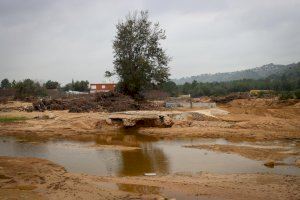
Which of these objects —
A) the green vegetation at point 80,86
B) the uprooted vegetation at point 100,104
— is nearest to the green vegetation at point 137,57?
the uprooted vegetation at point 100,104

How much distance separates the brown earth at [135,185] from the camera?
8.32m

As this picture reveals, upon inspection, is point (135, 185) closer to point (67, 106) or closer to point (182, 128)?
point (182, 128)

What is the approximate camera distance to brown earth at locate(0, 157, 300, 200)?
27.3 feet

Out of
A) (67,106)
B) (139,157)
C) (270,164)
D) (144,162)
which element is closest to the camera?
(270,164)

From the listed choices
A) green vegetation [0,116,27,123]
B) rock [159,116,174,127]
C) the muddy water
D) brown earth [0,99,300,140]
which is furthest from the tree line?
the muddy water

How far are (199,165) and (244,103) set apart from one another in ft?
90.2

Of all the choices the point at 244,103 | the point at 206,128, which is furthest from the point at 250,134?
the point at 244,103

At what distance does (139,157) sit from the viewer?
13.3 m

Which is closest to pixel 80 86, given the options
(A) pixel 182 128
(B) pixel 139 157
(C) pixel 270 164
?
(A) pixel 182 128

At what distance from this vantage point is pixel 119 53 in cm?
3119

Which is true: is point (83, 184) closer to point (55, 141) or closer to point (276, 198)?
point (276, 198)

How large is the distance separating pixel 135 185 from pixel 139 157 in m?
4.07

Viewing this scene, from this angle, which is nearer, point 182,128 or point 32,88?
point 182,128

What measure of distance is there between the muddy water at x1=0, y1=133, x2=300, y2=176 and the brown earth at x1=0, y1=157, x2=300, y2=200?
921 mm
